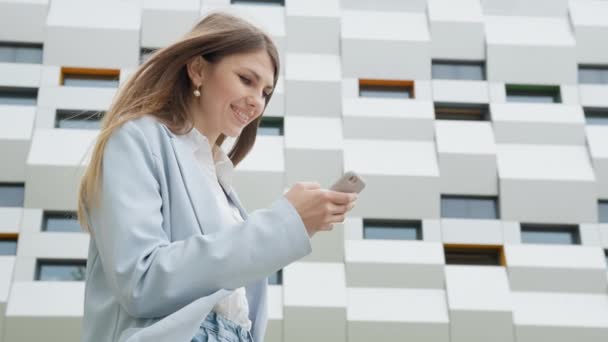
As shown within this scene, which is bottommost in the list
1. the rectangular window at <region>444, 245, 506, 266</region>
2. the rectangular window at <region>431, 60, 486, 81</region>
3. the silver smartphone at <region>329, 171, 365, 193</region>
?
the silver smartphone at <region>329, 171, 365, 193</region>

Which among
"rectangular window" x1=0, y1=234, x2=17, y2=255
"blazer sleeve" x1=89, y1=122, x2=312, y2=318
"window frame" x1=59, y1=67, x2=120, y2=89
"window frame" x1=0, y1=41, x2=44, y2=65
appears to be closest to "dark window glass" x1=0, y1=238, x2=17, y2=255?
"rectangular window" x1=0, y1=234, x2=17, y2=255

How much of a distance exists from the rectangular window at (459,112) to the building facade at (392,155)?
0.07 ft

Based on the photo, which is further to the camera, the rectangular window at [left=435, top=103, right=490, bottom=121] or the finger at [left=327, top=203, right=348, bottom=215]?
the rectangular window at [left=435, top=103, right=490, bottom=121]

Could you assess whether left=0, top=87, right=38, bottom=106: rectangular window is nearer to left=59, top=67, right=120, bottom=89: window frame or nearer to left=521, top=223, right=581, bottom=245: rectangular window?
left=59, top=67, right=120, bottom=89: window frame

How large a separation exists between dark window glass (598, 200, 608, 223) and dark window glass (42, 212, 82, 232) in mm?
4464

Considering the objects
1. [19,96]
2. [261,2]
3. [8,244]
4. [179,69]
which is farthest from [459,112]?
[179,69]

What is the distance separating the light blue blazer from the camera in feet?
3.10

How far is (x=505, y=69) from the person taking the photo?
6.43 m

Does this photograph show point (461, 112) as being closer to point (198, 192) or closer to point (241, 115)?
point (241, 115)

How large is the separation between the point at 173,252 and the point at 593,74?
6432 millimetres

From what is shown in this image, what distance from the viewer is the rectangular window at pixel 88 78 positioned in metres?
6.33

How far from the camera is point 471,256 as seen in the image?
607 centimetres

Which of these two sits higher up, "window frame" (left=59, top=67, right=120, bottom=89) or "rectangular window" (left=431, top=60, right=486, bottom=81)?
"rectangular window" (left=431, top=60, right=486, bottom=81)

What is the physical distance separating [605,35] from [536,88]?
81 cm
